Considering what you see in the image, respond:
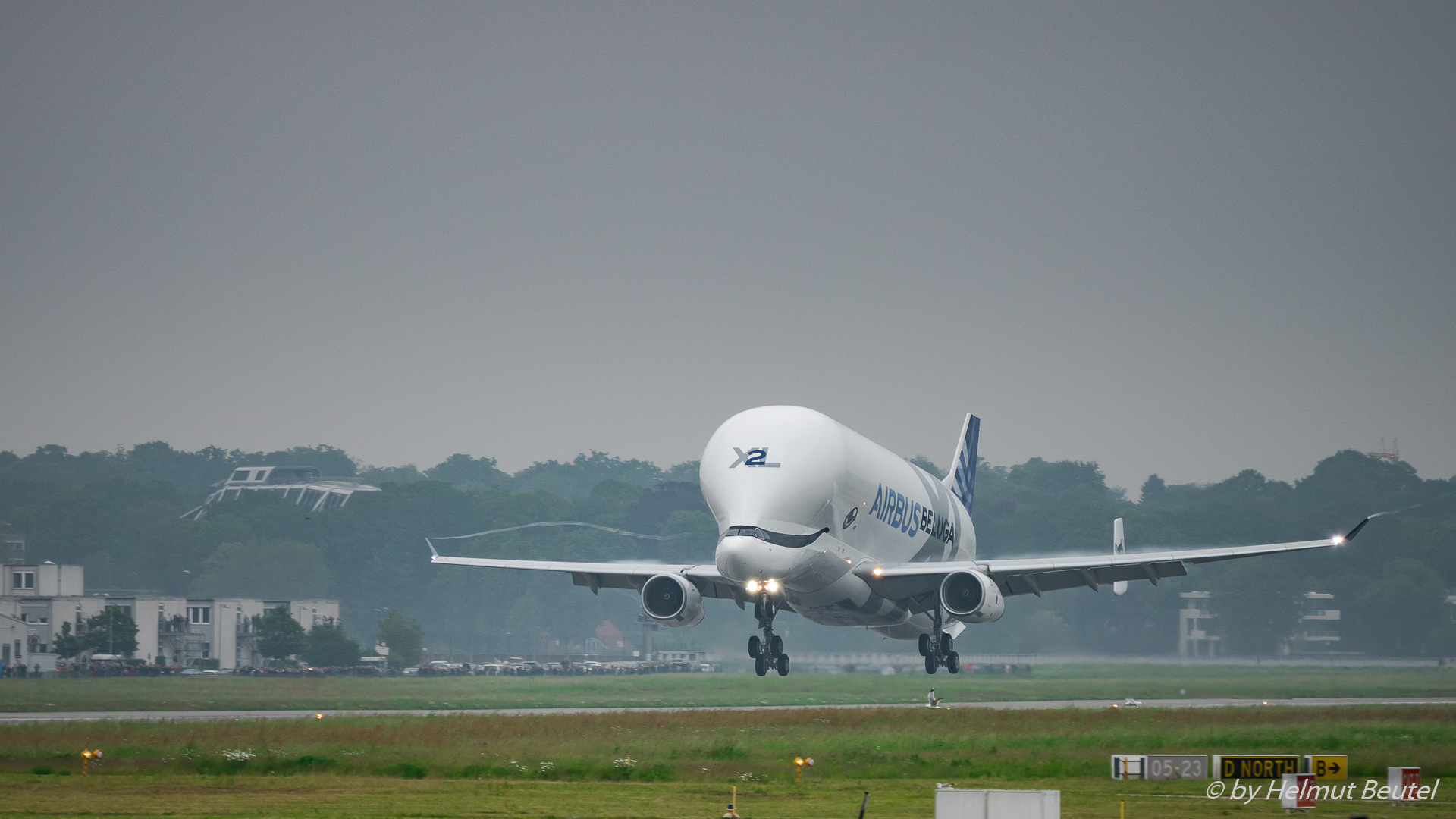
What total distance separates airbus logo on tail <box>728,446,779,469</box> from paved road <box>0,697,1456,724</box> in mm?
8339

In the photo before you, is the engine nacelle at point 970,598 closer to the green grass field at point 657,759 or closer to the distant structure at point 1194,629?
the green grass field at point 657,759

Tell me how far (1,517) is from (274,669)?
228ft

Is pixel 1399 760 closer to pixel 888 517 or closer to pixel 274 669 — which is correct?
pixel 888 517

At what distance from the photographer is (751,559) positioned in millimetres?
38688

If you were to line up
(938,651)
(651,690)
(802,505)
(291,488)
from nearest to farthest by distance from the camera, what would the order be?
(802,505) → (938,651) → (651,690) → (291,488)

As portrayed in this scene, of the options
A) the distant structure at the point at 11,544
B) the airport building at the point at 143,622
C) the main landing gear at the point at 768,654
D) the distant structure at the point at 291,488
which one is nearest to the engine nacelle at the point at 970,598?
the main landing gear at the point at 768,654

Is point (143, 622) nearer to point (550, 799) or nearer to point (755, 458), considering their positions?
point (755, 458)

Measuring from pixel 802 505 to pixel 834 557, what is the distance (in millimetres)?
2385

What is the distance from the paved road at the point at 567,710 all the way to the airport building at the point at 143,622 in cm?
2664

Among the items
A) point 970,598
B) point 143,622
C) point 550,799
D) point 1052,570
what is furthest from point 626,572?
point 143,622

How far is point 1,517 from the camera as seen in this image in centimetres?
12712

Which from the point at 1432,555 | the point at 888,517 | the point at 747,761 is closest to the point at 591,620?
the point at 1432,555

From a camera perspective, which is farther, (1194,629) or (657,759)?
(1194,629)

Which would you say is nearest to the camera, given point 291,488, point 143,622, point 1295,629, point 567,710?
point 567,710
